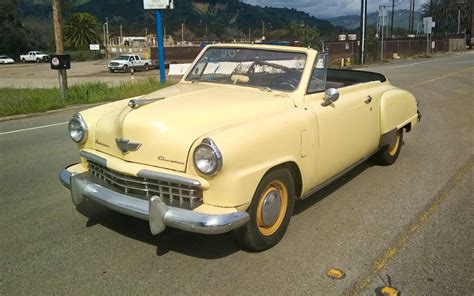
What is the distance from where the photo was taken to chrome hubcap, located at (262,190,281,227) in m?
3.75

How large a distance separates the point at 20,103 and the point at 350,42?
32.3m

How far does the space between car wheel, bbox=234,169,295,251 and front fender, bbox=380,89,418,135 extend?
86.8 inches

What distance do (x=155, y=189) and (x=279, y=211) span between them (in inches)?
40.3

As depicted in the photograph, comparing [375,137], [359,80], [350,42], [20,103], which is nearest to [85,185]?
[375,137]

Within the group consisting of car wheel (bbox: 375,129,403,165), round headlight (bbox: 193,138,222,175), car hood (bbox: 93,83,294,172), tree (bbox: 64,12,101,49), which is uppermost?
tree (bbox: 64,12,101,49)

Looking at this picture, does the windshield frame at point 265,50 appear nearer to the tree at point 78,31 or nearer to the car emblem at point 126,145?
the car emblem at point 126,145

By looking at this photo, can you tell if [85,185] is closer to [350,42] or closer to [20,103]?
[20,103]

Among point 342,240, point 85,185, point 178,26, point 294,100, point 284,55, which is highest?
point 178,26

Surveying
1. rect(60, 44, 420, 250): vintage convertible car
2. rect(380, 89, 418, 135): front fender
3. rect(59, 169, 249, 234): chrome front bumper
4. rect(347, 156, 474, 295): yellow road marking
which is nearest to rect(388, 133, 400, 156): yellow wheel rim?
rect(380, 89, 418, 135): front fender

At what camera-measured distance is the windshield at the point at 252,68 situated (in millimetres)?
4625

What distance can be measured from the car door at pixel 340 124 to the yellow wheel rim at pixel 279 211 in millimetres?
520

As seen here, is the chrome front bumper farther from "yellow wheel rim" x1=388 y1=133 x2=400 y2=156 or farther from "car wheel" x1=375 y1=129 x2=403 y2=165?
"yellow wheel rim" x1=388 y1=133 x2=400 y2=156

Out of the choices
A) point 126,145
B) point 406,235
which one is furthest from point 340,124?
point 126,145

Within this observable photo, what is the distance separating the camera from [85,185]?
12.9ft
